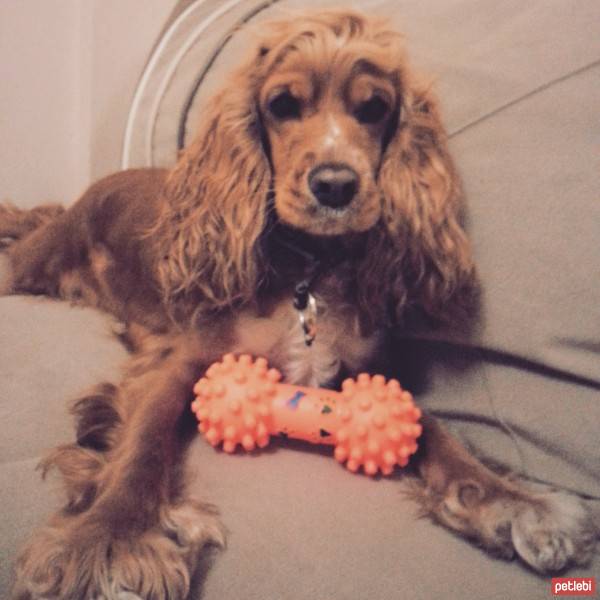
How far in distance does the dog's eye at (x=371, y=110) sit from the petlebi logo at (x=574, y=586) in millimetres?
817

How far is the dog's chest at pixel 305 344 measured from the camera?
1.19m

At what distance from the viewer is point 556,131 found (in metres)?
1.00

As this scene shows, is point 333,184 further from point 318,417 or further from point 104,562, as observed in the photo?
point 104,562

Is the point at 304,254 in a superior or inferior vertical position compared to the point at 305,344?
superior

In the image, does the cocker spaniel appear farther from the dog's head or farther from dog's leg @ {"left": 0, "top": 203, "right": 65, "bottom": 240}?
dog's leg @ {"left": 0, "top": 203, "right": 65, "bottom": 240}

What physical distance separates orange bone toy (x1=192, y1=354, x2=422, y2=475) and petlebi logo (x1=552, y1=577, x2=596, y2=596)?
0.88ft

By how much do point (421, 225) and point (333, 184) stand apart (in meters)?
0.24

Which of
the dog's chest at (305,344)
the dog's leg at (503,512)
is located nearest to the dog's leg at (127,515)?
the dog's chest at (305,344)

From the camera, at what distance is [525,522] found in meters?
0.88

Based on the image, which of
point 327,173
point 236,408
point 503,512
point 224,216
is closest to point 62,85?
point 224,216

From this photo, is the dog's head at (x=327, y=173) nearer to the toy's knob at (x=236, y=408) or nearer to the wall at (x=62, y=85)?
the toy's knob at (x=236, y=408)

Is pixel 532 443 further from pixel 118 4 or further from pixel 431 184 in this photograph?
pixel 118 4

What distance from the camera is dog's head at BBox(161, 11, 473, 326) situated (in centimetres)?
107

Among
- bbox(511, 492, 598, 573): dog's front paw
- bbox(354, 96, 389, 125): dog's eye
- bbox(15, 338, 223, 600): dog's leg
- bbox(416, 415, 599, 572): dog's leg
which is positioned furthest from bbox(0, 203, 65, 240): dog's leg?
bbox(511, 492, 598, 573): dog's front paw
